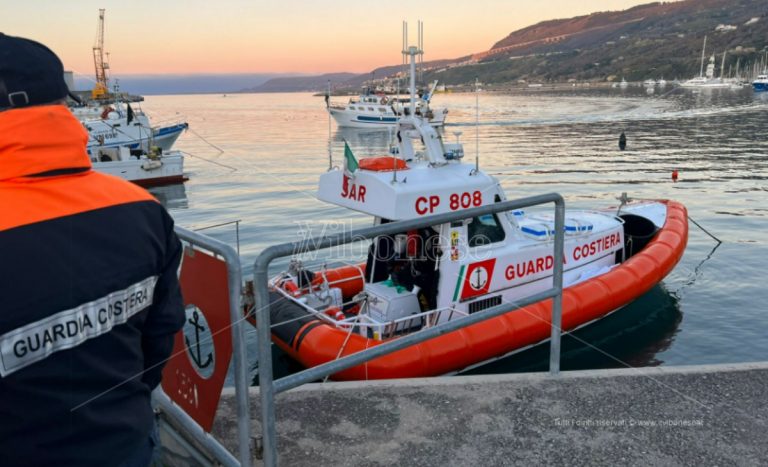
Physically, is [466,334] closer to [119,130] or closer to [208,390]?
[208,390]

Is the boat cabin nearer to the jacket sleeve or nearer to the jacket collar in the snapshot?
the jacket sleeve

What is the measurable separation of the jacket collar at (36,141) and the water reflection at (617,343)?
271 inches

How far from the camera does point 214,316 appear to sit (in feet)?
8.76

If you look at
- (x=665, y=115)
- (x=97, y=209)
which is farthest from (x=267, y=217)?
(x=665, y=115)

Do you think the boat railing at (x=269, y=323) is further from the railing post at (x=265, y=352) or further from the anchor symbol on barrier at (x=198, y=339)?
the anchor symbol on barrier at (x=198, y=339)

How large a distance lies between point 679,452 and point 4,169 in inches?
135

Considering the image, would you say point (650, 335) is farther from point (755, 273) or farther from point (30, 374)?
point (30, 374)

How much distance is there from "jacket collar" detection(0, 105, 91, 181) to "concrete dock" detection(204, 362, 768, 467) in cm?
227

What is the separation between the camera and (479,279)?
7848 millimetres

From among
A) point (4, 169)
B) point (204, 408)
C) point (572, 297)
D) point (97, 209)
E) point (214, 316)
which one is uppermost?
point (4, 169)

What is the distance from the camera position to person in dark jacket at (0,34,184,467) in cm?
154

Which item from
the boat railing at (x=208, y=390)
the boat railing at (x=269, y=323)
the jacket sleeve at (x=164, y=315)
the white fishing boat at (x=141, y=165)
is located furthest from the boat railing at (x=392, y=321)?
the white fishing boat at (x=141, y=165)

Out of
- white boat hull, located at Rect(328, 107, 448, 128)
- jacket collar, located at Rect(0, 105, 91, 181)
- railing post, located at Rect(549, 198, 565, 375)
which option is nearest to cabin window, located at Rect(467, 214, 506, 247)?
railing post, located at Rect(549, 198, 565, 375)

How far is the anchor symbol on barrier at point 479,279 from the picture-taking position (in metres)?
7.79
